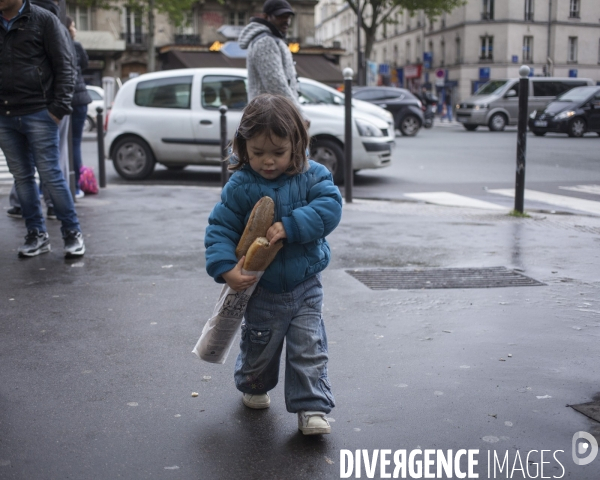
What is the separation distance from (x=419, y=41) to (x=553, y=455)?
7225cm

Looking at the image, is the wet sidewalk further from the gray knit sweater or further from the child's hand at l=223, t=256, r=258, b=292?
the gray knit sweater

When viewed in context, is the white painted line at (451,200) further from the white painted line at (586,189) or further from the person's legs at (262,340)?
the person's legs at (262,340)

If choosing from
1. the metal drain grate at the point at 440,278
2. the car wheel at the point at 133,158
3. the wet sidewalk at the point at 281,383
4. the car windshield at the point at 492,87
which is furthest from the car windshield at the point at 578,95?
the metal drain grate at the point at 440,278

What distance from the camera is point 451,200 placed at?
10.1m

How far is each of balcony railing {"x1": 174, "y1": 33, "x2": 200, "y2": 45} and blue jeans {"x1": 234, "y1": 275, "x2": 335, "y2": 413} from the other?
50.2m

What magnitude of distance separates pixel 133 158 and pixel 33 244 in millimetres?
6349

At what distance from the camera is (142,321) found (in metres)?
4.24

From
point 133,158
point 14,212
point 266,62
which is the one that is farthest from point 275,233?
point 133,158

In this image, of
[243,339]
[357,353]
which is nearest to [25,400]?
[243,339]

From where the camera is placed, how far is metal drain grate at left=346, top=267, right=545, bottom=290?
16.5 ft

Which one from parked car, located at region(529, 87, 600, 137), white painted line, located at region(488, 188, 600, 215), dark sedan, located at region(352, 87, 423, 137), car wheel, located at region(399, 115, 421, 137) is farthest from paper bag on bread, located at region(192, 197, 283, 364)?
car wheel, located at region(399, 115, 421, 137)

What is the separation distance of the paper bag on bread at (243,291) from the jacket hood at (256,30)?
13.7ft

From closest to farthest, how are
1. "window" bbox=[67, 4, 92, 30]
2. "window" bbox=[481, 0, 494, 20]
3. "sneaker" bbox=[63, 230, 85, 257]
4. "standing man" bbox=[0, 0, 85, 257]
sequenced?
"standing man" bbox=[0, 0, 85, 257]
"sneaker" bbox=[63, 230, 85, 257]
"window" bbox=[67, 4, 92, 30]
"window" bbox=[481, 0, 494, 20]

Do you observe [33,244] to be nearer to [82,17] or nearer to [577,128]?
[577,128]
